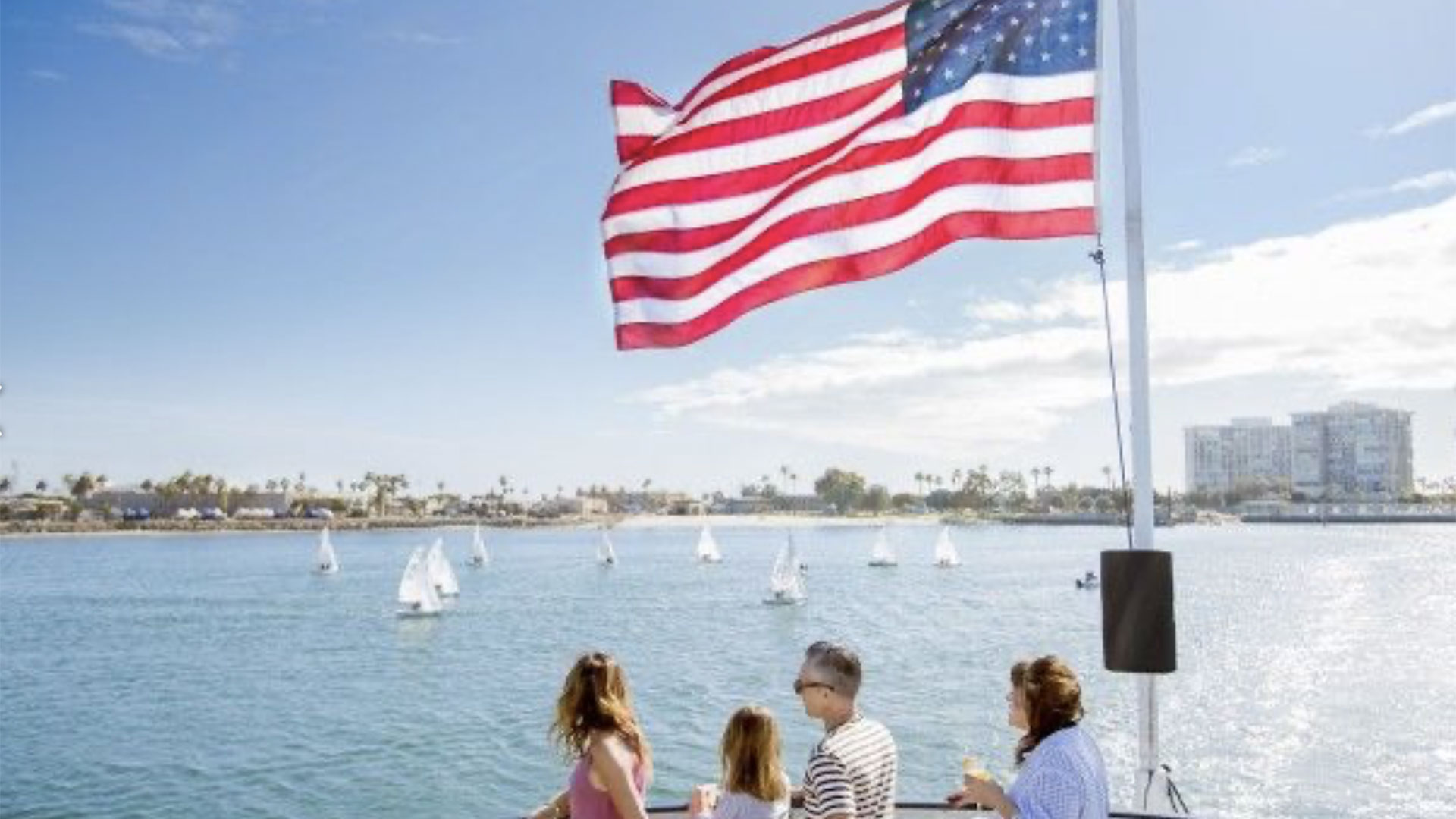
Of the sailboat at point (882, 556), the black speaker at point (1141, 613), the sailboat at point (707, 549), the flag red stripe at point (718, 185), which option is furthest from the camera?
the sailboat at point (707, 549)

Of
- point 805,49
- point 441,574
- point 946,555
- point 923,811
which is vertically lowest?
point 946,555

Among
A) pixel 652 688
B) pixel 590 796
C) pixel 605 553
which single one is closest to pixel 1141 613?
pixel 590 796

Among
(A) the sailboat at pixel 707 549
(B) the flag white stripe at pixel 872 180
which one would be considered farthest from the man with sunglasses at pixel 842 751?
(A) the sailboat at pixel 707 549

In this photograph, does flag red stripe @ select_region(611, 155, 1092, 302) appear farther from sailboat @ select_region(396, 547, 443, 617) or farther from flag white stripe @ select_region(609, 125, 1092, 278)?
sailboat @ select_region(396, 547, 443, 617)

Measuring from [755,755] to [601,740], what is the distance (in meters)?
0.75

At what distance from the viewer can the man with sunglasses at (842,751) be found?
482cm

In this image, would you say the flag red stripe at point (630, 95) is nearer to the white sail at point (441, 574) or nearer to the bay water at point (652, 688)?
the bay water at point (652, 688)

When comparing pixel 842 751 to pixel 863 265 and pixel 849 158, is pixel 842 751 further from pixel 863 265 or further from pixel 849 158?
pixel 849 158

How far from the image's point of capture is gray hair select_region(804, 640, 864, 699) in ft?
16.4

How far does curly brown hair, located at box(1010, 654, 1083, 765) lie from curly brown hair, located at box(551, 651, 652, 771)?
1.51 meters

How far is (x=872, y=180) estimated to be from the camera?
7.63 m

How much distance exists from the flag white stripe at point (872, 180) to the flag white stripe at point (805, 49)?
694mm

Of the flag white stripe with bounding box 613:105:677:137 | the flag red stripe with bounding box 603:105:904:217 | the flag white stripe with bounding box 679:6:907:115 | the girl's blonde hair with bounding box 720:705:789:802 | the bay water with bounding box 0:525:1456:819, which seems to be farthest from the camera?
the bay water with bounding box 0:525:1456:819

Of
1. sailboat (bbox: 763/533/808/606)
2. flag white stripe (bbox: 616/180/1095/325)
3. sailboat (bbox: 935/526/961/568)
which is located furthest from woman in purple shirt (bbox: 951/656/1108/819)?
sailboat (bbox: 935/526/961/568)
